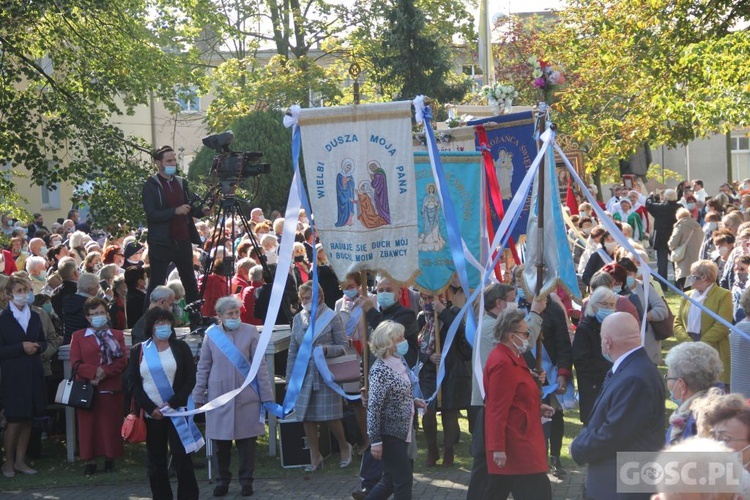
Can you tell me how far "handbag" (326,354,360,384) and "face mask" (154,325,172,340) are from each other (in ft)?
6.32

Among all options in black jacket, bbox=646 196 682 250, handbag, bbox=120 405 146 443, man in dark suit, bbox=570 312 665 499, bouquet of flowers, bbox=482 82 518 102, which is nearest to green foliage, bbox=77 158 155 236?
bouquet of flowers, bbox=482 82 518 102

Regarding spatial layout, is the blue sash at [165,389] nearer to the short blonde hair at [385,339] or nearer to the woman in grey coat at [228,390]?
the woman in grey coat at [228,390]

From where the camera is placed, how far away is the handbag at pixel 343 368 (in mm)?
11094

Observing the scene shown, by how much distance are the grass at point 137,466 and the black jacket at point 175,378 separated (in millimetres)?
1739

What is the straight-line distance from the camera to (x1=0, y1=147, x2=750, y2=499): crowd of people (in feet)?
24.7

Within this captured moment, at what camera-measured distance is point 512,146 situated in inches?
485

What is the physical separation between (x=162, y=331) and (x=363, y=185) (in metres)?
2.16

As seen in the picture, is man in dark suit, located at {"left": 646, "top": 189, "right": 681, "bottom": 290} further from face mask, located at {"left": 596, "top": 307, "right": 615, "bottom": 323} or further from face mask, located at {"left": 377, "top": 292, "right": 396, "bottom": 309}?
face mask, located at {"left": 596, "top": 307, "right": 615, "bottom": 323}

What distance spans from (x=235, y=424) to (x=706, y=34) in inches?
508

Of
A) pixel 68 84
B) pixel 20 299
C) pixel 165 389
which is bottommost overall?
pixel 165 389

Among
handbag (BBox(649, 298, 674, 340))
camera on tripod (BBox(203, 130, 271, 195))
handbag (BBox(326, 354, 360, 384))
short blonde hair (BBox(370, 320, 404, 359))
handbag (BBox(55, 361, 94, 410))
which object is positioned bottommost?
handbag (BBox(55, 361, 94, 410))

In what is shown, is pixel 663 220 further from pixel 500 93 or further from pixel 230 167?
pixel 230 167

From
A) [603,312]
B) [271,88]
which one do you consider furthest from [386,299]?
[271,88]

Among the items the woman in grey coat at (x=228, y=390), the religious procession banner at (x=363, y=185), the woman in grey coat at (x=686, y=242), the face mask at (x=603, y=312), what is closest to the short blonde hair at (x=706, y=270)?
the face mask at (x=603, y=312)
